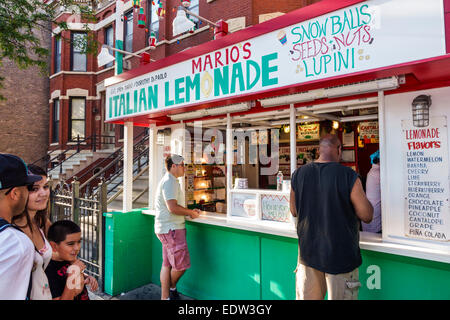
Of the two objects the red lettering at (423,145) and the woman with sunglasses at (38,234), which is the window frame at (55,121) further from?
Answer: the red lettering at (423,145)

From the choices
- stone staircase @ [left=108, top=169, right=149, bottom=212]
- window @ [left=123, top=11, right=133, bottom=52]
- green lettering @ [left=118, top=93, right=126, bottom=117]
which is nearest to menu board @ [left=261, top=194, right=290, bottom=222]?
green lettering @ [left=118, top=93, right=126, bottom=117]

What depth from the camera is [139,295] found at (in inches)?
199

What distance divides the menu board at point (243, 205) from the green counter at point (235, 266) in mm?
289

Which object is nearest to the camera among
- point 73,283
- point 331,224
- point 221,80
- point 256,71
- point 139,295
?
point 73,283

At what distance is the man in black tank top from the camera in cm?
270

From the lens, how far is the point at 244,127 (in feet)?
20.7

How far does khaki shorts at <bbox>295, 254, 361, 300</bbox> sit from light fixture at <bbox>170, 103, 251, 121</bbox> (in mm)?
2322

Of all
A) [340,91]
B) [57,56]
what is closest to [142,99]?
[340,91]

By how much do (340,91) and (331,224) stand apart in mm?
1490

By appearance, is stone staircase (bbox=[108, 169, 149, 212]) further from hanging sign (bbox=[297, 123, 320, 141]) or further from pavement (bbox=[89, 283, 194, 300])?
hanging sign (bbox=[297, 123, 320, 141])

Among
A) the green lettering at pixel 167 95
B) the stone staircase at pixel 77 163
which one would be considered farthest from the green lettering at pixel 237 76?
the stone staircase at pixel 77 163

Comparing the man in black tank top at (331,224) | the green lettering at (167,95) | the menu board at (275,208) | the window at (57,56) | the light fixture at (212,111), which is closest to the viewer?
the man in black tank top at (331,224)

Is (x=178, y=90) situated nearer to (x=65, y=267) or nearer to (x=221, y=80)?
(x=221, y=80)

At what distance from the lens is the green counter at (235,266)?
120 inches
